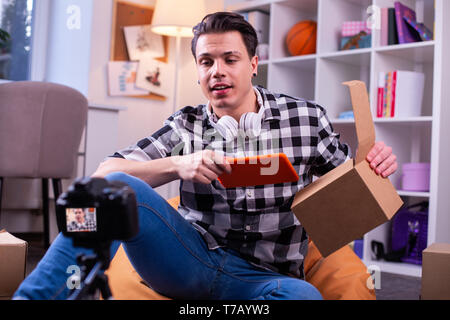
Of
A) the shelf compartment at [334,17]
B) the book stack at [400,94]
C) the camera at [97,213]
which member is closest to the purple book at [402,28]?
the book stack at [400,94]

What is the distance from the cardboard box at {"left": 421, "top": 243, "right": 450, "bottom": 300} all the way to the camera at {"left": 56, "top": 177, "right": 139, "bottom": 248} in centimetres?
78

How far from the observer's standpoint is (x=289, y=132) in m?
1.47

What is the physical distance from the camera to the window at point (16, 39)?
3.57 meters

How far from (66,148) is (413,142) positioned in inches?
72.2

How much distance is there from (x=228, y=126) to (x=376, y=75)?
1.67m

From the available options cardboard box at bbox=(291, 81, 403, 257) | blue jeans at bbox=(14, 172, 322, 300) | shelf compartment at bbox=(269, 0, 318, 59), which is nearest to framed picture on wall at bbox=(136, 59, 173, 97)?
shelf compartment at bbox=(269, 0, 318, 59)

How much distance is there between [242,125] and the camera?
1438mm

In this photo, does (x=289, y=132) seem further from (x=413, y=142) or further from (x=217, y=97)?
(x=413, y=142)

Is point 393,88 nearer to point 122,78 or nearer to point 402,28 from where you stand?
point 402,28

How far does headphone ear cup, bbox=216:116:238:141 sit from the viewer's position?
142 centimetres

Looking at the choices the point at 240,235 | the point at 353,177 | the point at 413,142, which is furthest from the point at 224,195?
the point at 413,142

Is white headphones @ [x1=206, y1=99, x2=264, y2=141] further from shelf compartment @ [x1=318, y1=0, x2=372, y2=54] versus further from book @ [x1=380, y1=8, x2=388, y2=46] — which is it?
shelf compartment @ [x1=318, y1=0, x2=372, y2=54]

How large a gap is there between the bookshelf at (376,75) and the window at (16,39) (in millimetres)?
1323

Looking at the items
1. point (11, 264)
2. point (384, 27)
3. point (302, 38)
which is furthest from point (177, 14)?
point (11, 264)
